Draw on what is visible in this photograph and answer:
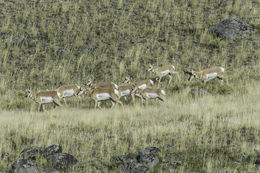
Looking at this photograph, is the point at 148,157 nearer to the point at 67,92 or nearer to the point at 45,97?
the point at 45,97

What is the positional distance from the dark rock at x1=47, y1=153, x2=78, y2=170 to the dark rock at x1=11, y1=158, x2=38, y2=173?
50 centimetres

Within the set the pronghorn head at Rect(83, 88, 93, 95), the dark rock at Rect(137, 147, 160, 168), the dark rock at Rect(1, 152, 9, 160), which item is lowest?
the pronghorn head at Rect(83, 88, 93, 95)

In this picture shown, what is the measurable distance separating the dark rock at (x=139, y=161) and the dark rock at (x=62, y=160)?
1.11 m

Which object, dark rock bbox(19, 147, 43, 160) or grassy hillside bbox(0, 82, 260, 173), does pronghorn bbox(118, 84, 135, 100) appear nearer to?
grassy hillside bbox(0, 82, 260, 173)

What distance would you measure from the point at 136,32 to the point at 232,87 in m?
10.7

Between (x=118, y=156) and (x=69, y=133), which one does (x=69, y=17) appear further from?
(x=118, y=156)

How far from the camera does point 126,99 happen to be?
58.5 feet

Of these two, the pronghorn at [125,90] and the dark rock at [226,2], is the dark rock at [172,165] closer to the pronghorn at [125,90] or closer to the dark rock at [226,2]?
the pronghorn at [125,90]

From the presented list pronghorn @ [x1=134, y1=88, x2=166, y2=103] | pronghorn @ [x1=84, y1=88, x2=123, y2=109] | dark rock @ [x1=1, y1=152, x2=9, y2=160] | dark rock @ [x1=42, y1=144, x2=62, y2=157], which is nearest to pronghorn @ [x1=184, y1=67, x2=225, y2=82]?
pronghorn @ [x1=134, y1=88, x2=166, y2=103]

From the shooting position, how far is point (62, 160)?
8.67 meters

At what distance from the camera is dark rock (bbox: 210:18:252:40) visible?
25.4m

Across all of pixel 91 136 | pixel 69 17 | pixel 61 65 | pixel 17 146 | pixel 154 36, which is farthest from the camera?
pixel 69 17

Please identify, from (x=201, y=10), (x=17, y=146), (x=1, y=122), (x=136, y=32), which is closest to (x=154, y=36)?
(x=136, y=32)

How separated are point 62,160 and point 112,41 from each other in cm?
1796
